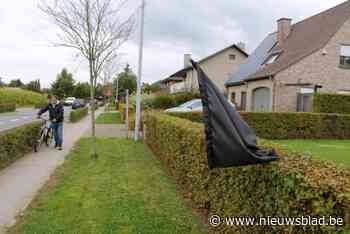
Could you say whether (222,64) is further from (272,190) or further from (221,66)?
(272,190)

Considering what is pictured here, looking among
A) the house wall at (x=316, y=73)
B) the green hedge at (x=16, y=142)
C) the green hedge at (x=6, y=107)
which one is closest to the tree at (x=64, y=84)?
the green hedge at (x=6, y=107)

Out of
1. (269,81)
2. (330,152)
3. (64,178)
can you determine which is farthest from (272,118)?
(64,178)

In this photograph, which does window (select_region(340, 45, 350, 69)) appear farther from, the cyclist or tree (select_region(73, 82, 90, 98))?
tree (select_region(73, 82, 90, 98))

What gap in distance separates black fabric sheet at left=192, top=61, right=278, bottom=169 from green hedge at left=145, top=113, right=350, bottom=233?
219mm

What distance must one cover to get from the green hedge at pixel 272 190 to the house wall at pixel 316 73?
18333 mm

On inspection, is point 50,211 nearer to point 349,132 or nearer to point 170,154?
point 170,154

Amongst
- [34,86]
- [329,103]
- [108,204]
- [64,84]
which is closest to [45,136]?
Result: [108,204]

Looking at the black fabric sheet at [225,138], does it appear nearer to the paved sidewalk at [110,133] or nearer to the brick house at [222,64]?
the paved sidewalk at [110,133]

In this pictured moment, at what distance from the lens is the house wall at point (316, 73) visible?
21984mm

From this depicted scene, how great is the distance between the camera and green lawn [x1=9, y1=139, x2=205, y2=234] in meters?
4.21

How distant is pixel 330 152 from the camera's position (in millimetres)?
11227

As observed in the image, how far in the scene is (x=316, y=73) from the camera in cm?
2219

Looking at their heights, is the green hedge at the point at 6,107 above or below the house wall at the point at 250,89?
below

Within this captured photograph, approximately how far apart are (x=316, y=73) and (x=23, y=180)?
66.8 feet
